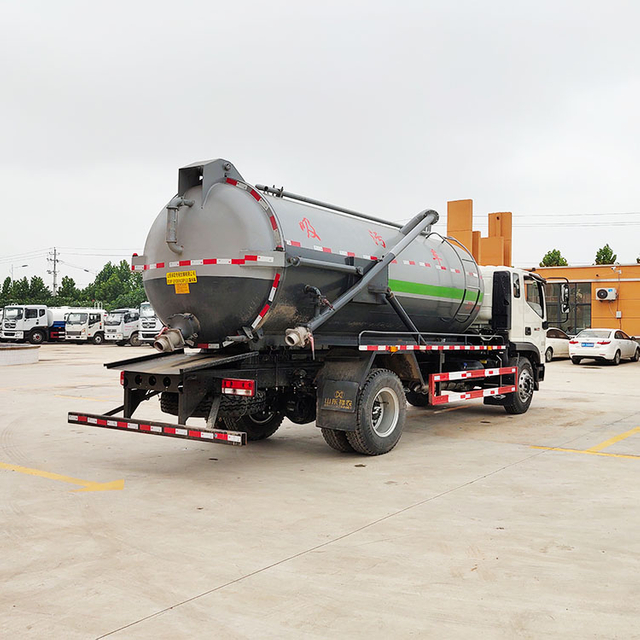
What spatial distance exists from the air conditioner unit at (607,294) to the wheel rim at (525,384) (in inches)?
959

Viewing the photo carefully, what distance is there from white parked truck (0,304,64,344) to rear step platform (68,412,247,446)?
38352 millimetres

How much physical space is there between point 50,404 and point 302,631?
1129cm

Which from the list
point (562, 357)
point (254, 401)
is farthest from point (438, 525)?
point (562, 357)

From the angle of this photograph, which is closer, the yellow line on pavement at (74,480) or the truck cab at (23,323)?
the yellow line on pavement at (74,480)

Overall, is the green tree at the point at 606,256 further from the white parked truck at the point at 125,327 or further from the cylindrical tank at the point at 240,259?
the cylindrical tank at the point at 240,259

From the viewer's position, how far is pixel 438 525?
18.9ft

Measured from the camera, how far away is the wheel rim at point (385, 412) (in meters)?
9.02

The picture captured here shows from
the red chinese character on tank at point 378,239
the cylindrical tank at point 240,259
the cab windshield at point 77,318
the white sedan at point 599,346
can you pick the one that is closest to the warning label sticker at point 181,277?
the cylindrical tank at point 240,259

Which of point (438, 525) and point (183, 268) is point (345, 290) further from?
point (438, 525)

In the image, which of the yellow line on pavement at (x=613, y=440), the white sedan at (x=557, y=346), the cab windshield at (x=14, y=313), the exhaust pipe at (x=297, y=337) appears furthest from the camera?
the cab windshield at (x=14, y=313)

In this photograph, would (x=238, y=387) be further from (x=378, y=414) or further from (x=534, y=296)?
(x=534, y=296)

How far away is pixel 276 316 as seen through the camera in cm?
795

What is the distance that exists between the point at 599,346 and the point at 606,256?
110ft

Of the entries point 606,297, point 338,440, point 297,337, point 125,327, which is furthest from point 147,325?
point 297,337
